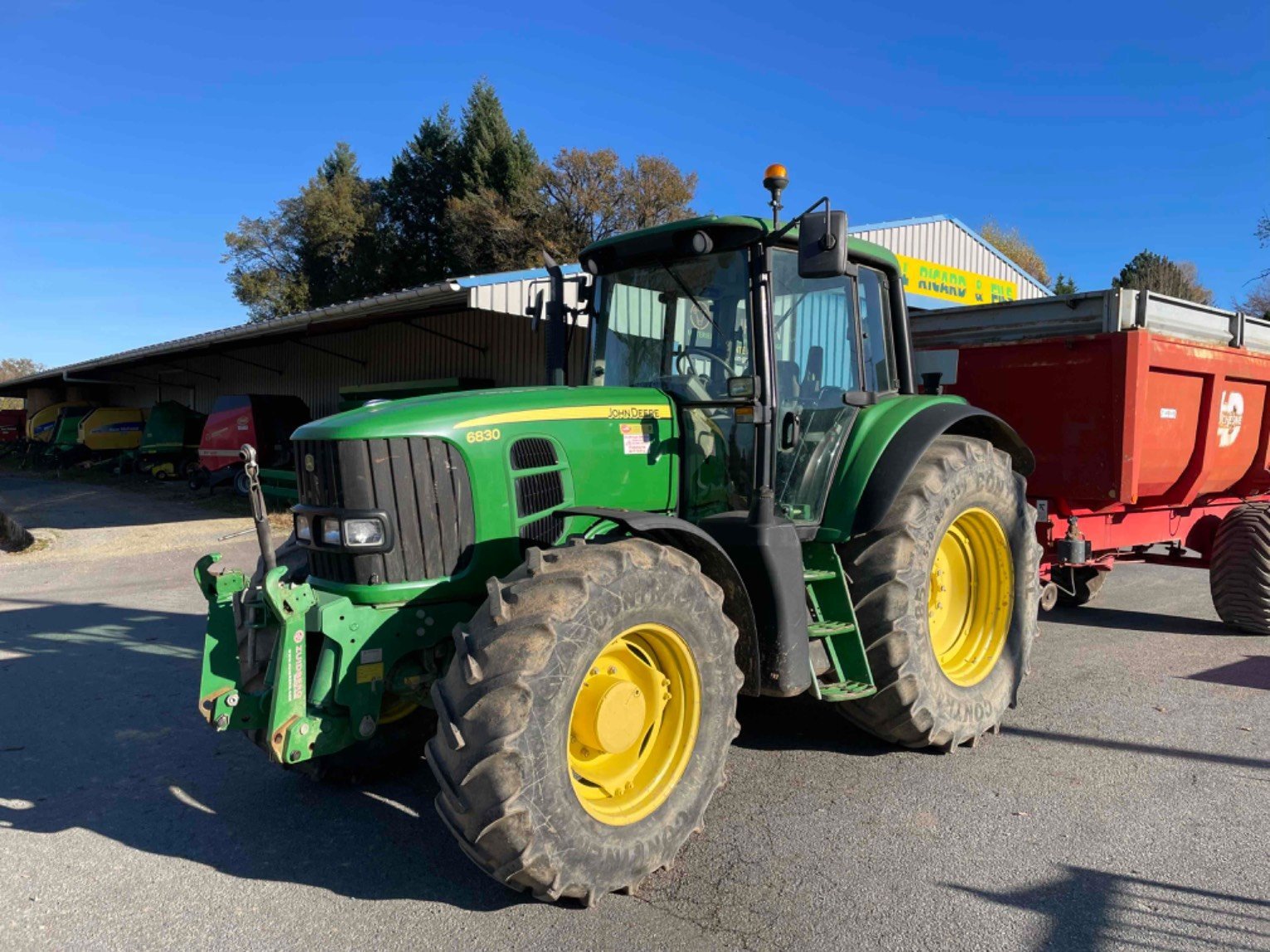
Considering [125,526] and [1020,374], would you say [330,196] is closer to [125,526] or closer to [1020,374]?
[125,526]

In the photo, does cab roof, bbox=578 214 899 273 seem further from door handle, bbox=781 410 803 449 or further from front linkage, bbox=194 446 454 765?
front linkage, bbox=194 446 454 765

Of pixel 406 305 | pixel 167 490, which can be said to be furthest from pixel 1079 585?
pixel 167 490

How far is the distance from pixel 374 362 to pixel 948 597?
18.2m

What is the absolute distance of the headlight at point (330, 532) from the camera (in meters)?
3.24

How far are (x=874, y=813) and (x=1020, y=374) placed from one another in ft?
11.5

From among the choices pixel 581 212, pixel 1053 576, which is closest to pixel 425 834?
pixel 1053 576

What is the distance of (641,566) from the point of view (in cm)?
305

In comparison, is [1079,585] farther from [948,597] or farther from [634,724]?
[634,724]

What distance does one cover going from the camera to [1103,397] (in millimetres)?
5609

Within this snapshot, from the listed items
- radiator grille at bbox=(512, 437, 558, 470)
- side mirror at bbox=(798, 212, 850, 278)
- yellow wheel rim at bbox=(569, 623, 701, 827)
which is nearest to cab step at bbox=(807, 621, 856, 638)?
yellow wheel rim at bbox=(569, 623, 701, 827)

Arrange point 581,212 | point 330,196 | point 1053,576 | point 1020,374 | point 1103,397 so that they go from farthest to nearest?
point 330,196
point 581,212
point 1053,576
point 1020,374
point 1103,397

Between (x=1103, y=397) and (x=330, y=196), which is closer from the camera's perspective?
(x=1103, y=397)

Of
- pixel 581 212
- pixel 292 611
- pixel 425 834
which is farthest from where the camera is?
pixel 581 212

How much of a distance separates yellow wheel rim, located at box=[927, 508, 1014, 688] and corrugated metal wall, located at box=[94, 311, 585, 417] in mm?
7498
